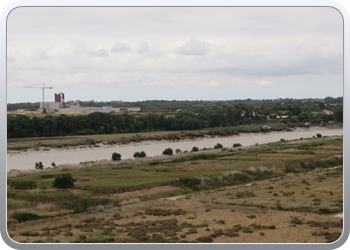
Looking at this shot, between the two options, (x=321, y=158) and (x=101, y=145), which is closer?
(x=321, y=158)

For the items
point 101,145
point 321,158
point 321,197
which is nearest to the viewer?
point 321,197

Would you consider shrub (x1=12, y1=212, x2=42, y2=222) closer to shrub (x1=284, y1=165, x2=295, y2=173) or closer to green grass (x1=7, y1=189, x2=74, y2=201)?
green grass (x1=7, y1=189, x2=74, y2=201)

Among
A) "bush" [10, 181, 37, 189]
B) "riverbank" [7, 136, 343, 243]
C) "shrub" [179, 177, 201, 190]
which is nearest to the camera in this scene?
"riverbank" [7, 136, 343, 243]

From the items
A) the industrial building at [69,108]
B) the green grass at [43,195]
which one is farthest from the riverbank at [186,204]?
the industrial building at [69,108]

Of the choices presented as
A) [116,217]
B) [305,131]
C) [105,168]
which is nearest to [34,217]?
[116,217]

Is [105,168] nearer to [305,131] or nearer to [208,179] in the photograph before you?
[208,179]

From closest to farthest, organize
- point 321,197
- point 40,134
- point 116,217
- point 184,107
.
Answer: point 116,217
point 321,197
point 40,134
point 184,107

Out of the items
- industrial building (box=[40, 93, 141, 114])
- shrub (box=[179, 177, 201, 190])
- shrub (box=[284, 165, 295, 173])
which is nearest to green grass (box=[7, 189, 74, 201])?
industrial building (box=[40, 93, 141, 114])
